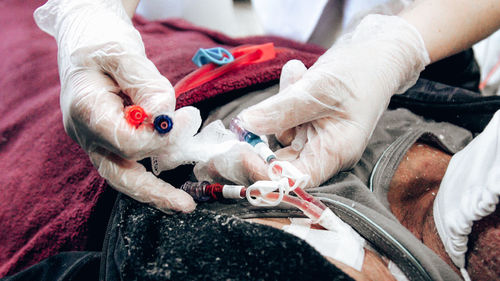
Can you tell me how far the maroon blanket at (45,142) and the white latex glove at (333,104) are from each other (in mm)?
223

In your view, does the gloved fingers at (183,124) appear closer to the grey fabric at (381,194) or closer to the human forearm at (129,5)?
the grey fabric at (381,194)

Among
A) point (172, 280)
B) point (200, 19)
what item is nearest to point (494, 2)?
point (172, 280)

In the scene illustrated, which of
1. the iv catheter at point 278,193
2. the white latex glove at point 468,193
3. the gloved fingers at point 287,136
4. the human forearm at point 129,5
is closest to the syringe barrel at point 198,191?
the iv catheter at point 278,193

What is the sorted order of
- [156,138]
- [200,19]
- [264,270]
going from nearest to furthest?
[264,270] → [156,138] → [200,19]

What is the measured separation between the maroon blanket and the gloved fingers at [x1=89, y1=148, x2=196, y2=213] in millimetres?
152

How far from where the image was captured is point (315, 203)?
0.58 m

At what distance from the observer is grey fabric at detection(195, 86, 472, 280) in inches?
20.9

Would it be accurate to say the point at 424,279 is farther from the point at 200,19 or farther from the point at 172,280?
the point at 200,19

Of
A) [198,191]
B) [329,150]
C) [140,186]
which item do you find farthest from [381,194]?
[140,186]

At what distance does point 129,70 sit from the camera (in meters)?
0.62

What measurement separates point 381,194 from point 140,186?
0.51 m

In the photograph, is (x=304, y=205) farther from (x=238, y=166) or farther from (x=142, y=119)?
(x=142, y=119)

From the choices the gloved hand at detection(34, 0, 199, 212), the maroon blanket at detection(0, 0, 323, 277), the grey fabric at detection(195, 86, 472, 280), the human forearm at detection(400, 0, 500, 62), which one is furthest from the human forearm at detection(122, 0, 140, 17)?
the human forearm at detection(400, 0, 500, 62)

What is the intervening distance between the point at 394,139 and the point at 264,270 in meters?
0.56
